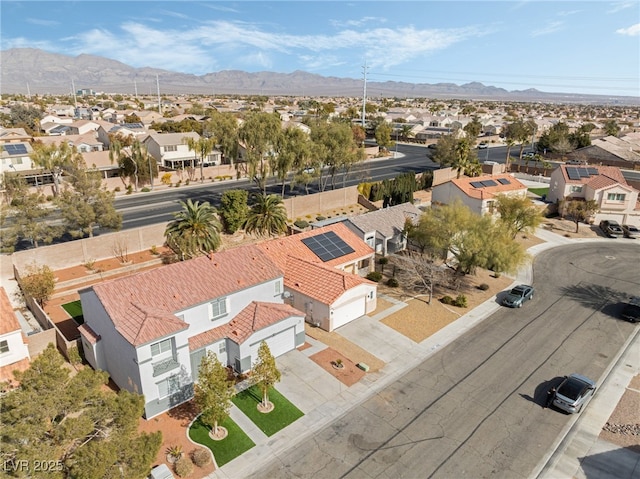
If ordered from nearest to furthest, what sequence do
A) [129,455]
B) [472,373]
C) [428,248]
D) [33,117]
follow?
[129,455] < [472,373] < [428,248] < [33,117]

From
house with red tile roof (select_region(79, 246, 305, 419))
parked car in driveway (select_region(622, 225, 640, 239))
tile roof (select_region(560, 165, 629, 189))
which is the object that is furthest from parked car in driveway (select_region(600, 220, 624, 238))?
house with red tile roof (select_region(79, 246, 305, 419))

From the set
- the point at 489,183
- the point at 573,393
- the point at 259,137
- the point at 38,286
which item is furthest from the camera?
the point at 489,183

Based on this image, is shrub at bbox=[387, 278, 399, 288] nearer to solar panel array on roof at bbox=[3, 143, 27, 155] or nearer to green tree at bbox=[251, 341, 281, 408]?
green tree at bbox=[251, 341, 281, 408]

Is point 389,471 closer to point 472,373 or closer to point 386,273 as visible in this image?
point 472,373

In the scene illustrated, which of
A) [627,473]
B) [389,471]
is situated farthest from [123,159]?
[627,473]

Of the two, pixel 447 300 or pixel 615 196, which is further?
pixel 615 196

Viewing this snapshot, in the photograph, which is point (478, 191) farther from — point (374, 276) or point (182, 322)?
point (182, 322)

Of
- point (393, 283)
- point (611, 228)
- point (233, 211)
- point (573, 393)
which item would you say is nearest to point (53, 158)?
point (233, 211)
